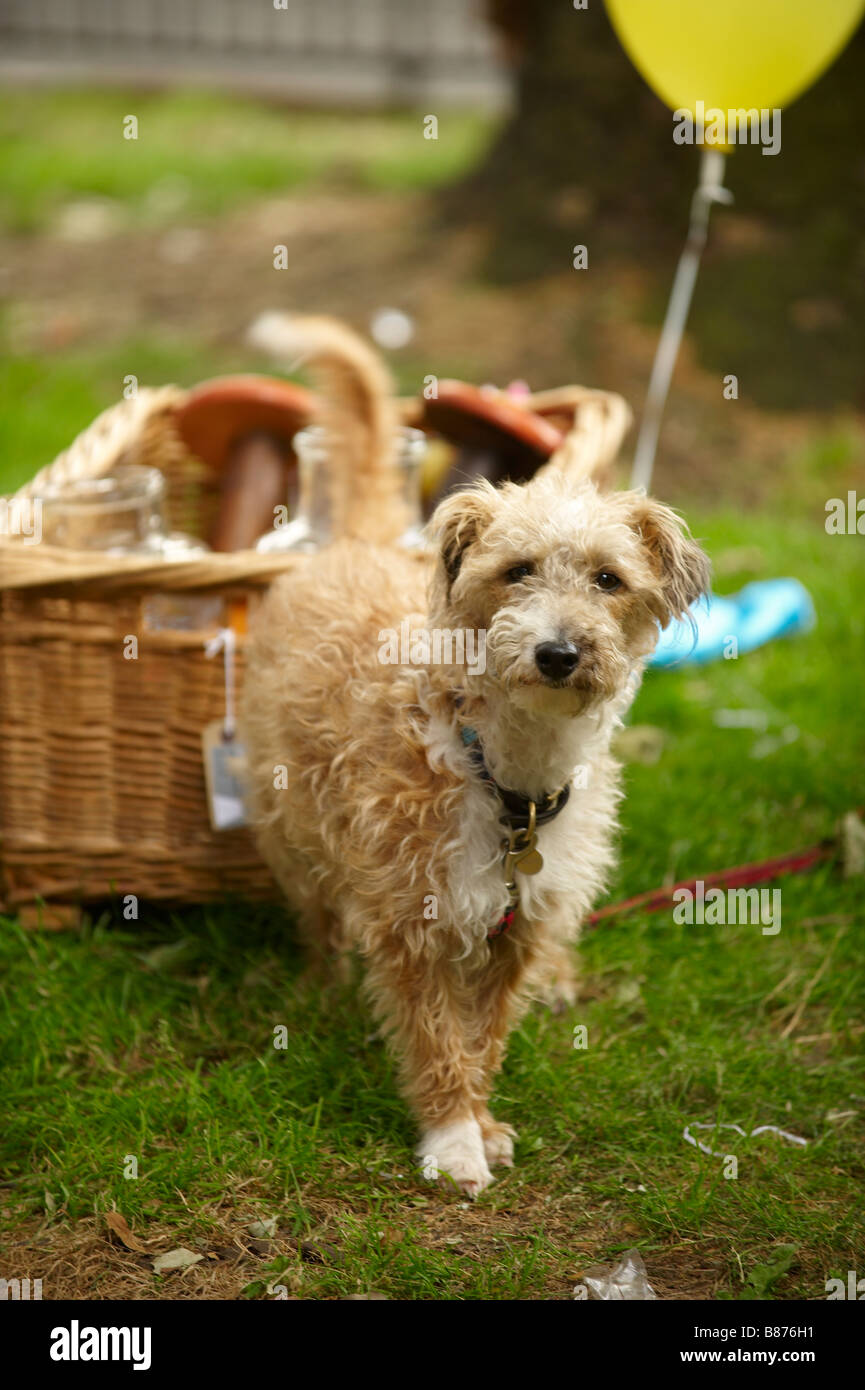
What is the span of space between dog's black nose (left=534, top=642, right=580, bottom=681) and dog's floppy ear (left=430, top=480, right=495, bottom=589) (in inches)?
13.7

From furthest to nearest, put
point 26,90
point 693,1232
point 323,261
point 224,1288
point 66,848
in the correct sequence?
point 26,90
point 323,261
point 66,848
point 693,1232
point 224,1288

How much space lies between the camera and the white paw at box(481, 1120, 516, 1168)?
287 centimetres

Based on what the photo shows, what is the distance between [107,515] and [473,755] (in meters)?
1.59

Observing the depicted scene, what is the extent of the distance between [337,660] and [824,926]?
1688mm

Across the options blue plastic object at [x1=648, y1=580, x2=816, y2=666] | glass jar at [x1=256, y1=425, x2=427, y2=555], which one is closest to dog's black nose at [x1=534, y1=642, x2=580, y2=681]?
glass jar at [x1=256, y1=425, x2=427, y2=555]

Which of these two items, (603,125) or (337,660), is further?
(603,125)

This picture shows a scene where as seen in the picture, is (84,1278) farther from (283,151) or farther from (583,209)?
(283,151)

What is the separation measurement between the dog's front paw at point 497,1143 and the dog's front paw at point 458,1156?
0.03m

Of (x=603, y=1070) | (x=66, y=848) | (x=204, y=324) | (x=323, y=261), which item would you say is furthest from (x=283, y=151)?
(x=603, y=1070)

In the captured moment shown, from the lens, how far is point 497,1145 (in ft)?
9.43

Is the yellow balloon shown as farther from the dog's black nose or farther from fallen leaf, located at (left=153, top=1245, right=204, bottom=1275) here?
fallen leaf, located at (left=153, top=1245, right=204, bottom=1275)

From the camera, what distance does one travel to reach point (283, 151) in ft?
38.5

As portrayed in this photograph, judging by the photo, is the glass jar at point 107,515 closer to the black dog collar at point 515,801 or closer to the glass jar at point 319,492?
the glass jar at point 319,492

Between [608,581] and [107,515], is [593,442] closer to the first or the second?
[608,581]
